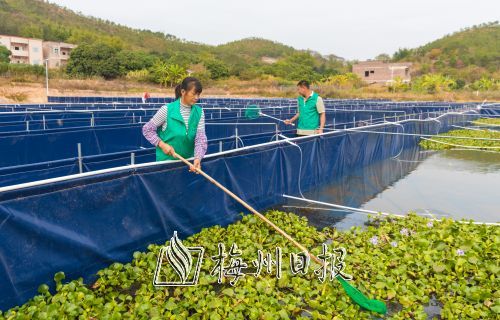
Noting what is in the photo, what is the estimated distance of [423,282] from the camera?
411 centimetres

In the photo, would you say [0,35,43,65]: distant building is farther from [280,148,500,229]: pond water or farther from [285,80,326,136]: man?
[280,148,500,229]: pond water

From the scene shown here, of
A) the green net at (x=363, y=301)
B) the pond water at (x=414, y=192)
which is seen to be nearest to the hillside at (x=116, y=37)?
the pond water at (x=414, y=192)

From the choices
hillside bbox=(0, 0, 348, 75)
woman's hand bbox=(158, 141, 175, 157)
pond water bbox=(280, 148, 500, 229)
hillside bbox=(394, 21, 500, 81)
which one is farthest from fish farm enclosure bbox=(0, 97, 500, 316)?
hillside bbox=(394, 21, 500, 81)

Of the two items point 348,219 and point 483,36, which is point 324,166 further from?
point 483,36

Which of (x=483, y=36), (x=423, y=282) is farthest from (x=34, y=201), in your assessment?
(x=483, y=36)

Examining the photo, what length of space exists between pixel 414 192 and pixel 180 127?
17.0 ft

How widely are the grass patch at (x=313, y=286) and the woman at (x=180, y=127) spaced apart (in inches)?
43.2

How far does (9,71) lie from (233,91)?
26.9m

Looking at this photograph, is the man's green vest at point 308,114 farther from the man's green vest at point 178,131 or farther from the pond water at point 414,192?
the man's green vest at point 178,131

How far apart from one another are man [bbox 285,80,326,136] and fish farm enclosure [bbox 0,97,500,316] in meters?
0.38

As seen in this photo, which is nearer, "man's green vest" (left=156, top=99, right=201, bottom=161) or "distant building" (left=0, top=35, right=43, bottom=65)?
"man's green vest" (left=156, top=99, right=201, bottom=161)

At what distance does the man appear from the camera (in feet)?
26.6

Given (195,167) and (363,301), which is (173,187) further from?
(363,301)

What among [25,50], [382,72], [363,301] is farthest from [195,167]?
[382,72]
